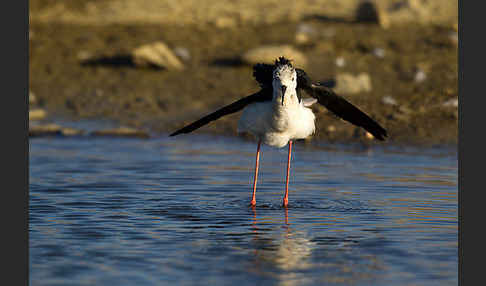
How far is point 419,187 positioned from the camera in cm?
1126

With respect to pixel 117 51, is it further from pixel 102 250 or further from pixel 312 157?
pixel 102 250

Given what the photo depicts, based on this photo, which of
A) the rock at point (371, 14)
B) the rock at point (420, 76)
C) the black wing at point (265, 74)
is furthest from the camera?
the rock at point (371, 14)

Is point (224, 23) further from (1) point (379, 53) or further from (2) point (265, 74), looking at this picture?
(2) point (265, 74)

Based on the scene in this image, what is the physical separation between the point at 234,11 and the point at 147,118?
7.29m

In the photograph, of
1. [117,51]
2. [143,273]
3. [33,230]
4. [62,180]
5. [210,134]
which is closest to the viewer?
[143,273]

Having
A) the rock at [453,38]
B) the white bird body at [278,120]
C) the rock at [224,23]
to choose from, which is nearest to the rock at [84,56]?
the rock at [224,23]

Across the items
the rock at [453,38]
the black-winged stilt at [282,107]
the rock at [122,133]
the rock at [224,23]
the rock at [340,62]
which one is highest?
the rock at [224,23]

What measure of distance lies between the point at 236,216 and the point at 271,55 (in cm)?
882

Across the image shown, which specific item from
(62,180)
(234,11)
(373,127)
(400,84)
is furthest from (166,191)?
(234,11)

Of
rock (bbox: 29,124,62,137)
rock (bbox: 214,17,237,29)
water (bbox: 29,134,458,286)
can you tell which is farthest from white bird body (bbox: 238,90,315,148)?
rock (bbox: 214,17,237,29)

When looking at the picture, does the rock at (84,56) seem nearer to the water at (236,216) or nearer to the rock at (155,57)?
the rock at (155,57)

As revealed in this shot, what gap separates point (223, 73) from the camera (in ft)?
61.7

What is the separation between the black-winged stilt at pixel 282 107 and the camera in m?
9.30

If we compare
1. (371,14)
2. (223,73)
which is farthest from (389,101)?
(371,14)
